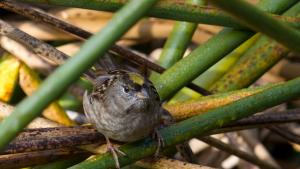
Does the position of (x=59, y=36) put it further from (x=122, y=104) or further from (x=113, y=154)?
(x=113, y=154)

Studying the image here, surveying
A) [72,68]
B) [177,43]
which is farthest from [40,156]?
[72,68]

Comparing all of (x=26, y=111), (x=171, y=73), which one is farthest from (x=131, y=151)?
(x=26, y=111)

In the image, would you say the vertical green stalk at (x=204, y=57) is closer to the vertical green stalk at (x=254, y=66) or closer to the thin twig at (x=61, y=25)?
the thin twig at (x=61, y=25)

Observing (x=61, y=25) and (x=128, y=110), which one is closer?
(x=128, y=110)

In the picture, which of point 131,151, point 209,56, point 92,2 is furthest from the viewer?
point 209,56

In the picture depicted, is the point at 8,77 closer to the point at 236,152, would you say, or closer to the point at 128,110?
the point at 128,110

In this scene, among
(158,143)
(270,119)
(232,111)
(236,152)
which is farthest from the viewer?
(236,152)

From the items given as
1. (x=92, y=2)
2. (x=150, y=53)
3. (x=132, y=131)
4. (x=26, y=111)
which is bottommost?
(x=26, y=111)
